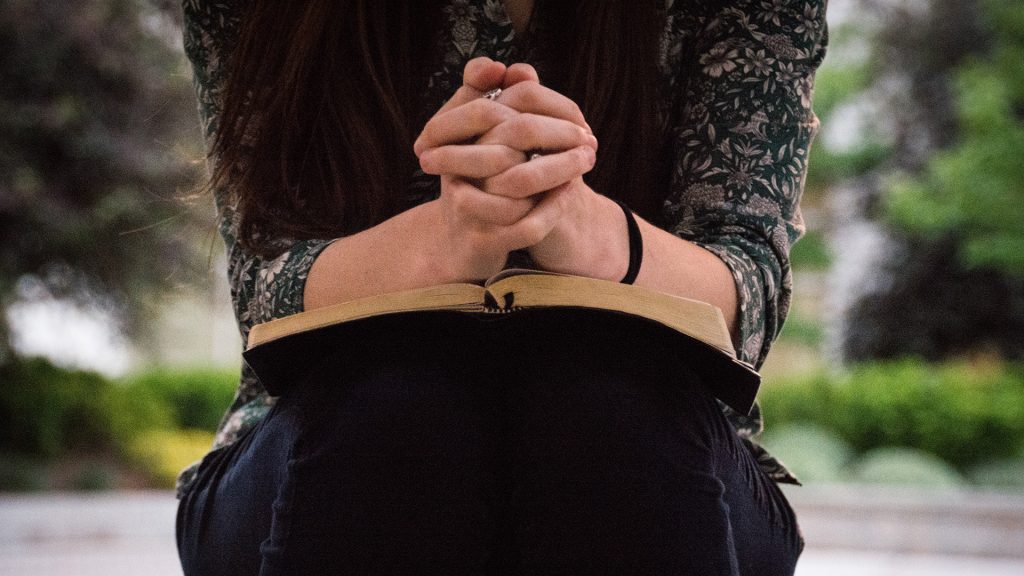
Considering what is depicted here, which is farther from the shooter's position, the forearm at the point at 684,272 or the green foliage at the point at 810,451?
the green foliage at the point at 810,451

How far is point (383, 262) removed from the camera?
0.94 metres

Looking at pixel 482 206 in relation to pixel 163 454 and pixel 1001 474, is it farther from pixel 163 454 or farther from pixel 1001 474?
pixel 1001 474

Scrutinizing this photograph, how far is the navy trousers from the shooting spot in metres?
0.81

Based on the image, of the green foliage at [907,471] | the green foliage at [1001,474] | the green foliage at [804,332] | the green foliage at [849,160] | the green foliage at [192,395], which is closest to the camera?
the green foliage at [907,471]

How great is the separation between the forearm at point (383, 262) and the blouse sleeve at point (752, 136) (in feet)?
1.18

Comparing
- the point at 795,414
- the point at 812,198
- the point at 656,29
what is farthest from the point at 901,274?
the point at 656,29

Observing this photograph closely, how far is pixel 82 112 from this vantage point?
6.53 metres

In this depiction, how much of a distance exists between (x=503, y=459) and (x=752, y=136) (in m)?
0.57

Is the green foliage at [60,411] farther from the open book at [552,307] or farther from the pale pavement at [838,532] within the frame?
the open book at [552,307]

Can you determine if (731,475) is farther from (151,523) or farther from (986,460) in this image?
(986,460)

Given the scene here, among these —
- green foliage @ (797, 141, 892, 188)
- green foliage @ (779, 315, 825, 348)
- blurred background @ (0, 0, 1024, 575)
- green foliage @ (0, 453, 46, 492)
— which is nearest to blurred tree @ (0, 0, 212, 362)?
blurred background @ (0, 0, 1024, 575)

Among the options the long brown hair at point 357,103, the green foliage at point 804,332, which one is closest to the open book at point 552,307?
the long brown hair at point 357,103

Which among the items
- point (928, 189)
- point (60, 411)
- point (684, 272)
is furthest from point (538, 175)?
point (928, 189)

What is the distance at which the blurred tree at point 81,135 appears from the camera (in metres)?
6.28
